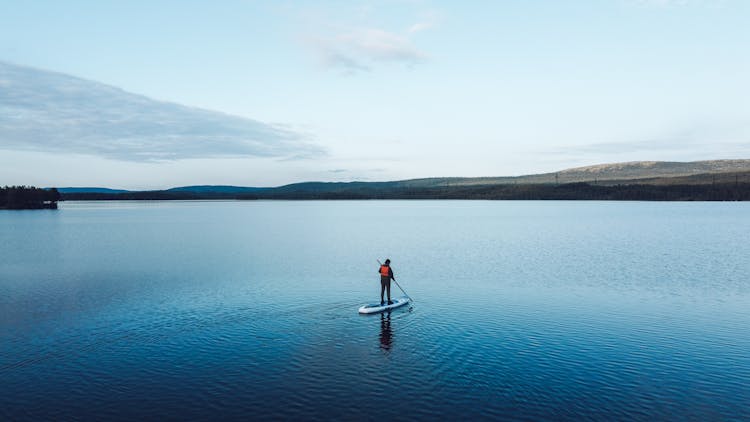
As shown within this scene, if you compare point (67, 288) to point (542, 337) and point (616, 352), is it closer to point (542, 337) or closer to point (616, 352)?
point (542, 337)

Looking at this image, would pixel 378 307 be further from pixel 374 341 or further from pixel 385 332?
pixel 374 341

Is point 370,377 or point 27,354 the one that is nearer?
point 370,377

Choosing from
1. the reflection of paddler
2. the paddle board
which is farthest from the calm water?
the paddle board

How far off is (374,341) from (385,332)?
2071 millimetres

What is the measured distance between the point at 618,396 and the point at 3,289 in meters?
47.3

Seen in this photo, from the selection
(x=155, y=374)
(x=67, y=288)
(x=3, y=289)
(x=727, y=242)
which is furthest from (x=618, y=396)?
(x=727, y=242)

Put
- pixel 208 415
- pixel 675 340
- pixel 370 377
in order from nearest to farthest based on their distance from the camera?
pixel 208 415, pixel 370 377, pixel 675 340

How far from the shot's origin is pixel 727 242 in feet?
248

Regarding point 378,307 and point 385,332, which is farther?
point 378,307

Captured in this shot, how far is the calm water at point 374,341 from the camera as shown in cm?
1900

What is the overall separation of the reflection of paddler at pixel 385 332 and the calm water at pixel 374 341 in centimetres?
23

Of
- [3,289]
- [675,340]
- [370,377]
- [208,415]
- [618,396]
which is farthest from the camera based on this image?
[3,289]

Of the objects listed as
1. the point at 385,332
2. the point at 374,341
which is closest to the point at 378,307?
the point at 385,332

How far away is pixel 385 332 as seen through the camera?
2878 centimetres
